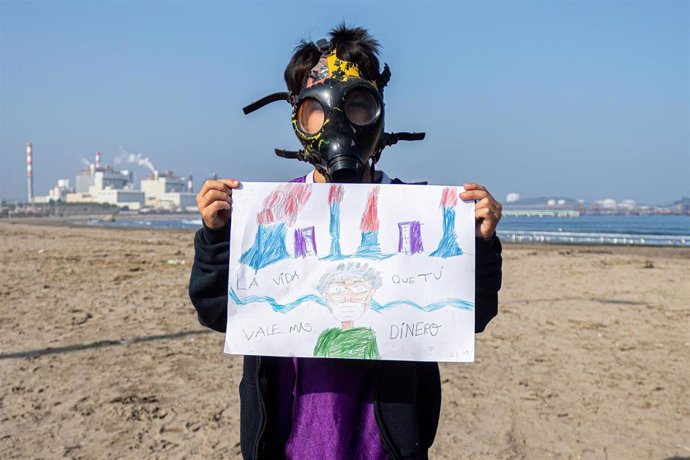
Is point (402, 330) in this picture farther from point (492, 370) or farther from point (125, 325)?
point (125, 325)

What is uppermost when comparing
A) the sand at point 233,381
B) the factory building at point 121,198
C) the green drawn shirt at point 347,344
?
the factory building at point 121,198

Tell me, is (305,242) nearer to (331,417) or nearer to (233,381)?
(331,417)

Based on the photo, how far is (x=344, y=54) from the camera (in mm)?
1897

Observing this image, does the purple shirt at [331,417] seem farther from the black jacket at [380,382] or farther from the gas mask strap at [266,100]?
the gas mask strap at [266,100]

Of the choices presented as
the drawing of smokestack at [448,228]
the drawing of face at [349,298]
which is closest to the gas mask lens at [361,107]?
the drawing of smokestack at [448,228]

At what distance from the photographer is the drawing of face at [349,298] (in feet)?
6.04

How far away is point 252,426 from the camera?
5.65 feet

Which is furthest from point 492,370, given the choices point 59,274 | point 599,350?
point 59,274

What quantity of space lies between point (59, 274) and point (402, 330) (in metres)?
11.4

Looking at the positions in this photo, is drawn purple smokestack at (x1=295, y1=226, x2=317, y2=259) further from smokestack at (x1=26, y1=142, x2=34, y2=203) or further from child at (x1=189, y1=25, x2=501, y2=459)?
smokestack at (x1=26, y1=142, x2=34, y2=203)

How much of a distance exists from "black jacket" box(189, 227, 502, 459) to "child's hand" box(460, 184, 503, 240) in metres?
0.05

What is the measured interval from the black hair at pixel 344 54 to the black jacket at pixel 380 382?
0.58 m

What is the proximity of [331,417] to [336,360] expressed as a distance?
180 millimetres

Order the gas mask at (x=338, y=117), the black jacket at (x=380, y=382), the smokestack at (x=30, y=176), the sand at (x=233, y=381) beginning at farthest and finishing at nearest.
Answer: the smokestack at (x=30, y=176)
the sand at (x=233, y=381)
the gas mask at (x=338, y=117)
the black jacket at (x=380, y=382)
